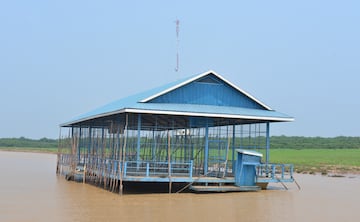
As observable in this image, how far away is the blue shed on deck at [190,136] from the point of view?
20.4 metres

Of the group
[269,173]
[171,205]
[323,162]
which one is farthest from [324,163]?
[171,205]

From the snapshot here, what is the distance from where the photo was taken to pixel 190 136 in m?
24.6

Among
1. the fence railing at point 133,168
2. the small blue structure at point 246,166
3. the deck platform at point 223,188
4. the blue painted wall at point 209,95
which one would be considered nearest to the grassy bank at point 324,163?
the blue painted wall at point 209,95

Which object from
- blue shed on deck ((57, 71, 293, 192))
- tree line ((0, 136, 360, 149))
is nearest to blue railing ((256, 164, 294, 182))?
blue shed on deck ((57, 71, 293, 192))

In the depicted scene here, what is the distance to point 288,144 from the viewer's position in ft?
316

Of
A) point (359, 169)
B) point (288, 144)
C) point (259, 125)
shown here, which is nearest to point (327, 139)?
point (288, 144)

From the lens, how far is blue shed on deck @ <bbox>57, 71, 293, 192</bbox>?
20.4 metres

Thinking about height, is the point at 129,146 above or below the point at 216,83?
below

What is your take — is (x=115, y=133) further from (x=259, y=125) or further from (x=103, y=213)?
(x=103, y=213)

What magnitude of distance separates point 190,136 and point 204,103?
270 cm

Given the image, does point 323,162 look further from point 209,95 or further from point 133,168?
point 133,168

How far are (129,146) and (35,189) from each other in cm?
513

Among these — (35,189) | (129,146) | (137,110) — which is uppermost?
(137,110)

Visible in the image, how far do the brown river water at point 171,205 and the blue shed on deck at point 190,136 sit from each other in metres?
0.87
